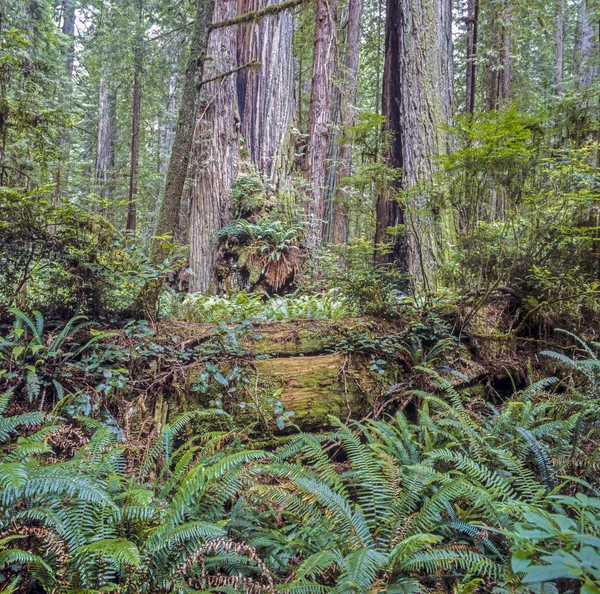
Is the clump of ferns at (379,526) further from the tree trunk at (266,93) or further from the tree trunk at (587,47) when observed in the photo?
the tree trunk at (587,47)

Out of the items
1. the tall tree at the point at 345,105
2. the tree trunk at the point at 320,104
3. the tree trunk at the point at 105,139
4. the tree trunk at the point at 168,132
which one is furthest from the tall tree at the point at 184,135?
the tree trunk at the point at 168,132

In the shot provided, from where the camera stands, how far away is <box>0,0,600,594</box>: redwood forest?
175 centimetres

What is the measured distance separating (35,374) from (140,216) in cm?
1211

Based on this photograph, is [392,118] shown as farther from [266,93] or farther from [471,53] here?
[471,53]

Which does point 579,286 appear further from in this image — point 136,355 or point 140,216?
point 140,216

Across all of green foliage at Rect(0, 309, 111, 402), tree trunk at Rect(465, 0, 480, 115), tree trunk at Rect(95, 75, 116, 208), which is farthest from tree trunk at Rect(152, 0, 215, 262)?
tree trunk at Rect(95, 75, 116, 208)

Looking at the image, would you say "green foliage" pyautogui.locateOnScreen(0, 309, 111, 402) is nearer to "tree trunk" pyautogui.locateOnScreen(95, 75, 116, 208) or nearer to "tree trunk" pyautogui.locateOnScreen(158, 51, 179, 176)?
"tree trunk" pyautogui.locateOnScreen(95, 75, 116, 208)

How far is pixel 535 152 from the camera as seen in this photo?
3387 millimetres

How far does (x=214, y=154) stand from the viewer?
732cm

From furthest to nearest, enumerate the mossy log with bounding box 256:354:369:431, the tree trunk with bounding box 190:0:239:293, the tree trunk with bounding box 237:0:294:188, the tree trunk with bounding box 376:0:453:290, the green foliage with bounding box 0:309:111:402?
the tree trunk with bounding box 237:0:294:188 → the tree trunk with bounding box 190:0:239:293 → the tree trunk with bounding box 376:0:453:290 → the mossy log with bounding box 256:354:369:431 → the green foliage with bounding box 0:309:111:402

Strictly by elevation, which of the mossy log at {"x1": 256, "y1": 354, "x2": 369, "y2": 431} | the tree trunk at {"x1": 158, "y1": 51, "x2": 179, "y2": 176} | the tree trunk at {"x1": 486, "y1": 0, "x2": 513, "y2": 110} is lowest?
the mossy log at {"x1": 256, "y1": 354, "x2": 369, "y2": 431}

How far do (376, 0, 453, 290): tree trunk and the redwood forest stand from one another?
0.12ft

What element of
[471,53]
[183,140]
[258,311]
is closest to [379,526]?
[258,311]

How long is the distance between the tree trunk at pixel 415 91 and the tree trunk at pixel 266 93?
245cm
